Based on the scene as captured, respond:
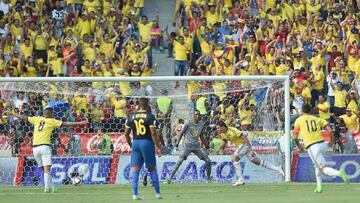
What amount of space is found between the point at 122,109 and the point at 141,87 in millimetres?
778

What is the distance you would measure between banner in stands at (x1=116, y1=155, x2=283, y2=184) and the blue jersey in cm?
696

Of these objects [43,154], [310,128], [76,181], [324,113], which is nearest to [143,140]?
[310,128]

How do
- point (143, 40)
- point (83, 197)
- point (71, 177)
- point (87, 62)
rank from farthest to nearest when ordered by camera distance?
1. point (143, 40)
2. point (87, 62)
3. point (71, 177)
4. point (83, 197)

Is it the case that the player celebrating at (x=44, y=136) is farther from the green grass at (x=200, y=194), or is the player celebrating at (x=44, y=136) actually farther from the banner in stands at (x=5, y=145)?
the banner in stands at (x=5, y=145)

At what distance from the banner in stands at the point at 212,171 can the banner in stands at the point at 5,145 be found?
2.91m

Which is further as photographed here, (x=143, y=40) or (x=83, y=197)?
(x=143, y=40)

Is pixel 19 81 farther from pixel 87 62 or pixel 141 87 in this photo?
pixel 87 62

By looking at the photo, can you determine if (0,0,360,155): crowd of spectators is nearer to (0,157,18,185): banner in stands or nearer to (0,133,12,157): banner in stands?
(0,133,12,157): banner in stands

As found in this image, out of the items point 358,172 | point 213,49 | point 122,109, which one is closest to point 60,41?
point 213,49

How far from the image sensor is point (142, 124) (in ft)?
79.4

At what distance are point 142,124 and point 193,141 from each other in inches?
253

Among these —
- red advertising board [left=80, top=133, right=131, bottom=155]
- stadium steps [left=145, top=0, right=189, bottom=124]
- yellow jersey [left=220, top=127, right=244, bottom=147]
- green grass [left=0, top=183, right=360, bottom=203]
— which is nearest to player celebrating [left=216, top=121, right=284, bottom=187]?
yellow jersey [left=220, top=127, right=244, bottom=147]

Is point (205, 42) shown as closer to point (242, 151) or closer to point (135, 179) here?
point (242, 151)

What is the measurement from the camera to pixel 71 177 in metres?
30.8
